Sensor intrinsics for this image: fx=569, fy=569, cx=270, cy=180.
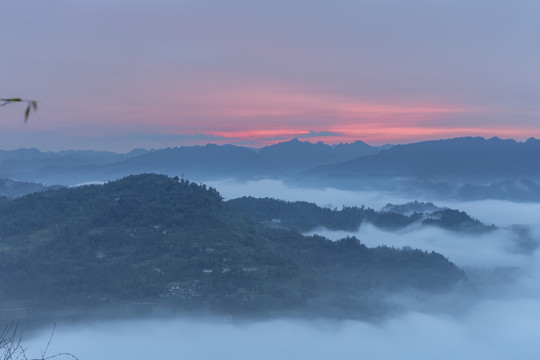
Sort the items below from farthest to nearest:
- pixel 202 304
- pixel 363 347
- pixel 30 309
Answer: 1. pixel 363 347
2. pixel 202 304
3. pixel 30 309

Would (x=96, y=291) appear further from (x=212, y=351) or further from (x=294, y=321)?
(x=294, y=321)

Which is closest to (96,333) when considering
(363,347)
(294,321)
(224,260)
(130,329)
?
(130,329)

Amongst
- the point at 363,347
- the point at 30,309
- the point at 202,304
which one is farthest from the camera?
the point at 363,347

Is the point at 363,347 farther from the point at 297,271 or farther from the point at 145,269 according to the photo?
the point at 145,269

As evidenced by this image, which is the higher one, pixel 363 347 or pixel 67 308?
pixel 67 308

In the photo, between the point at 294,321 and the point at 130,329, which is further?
the point at 294,321

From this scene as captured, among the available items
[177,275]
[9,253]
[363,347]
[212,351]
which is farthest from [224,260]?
[9,253]

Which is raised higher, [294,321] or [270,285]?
[270,285]
